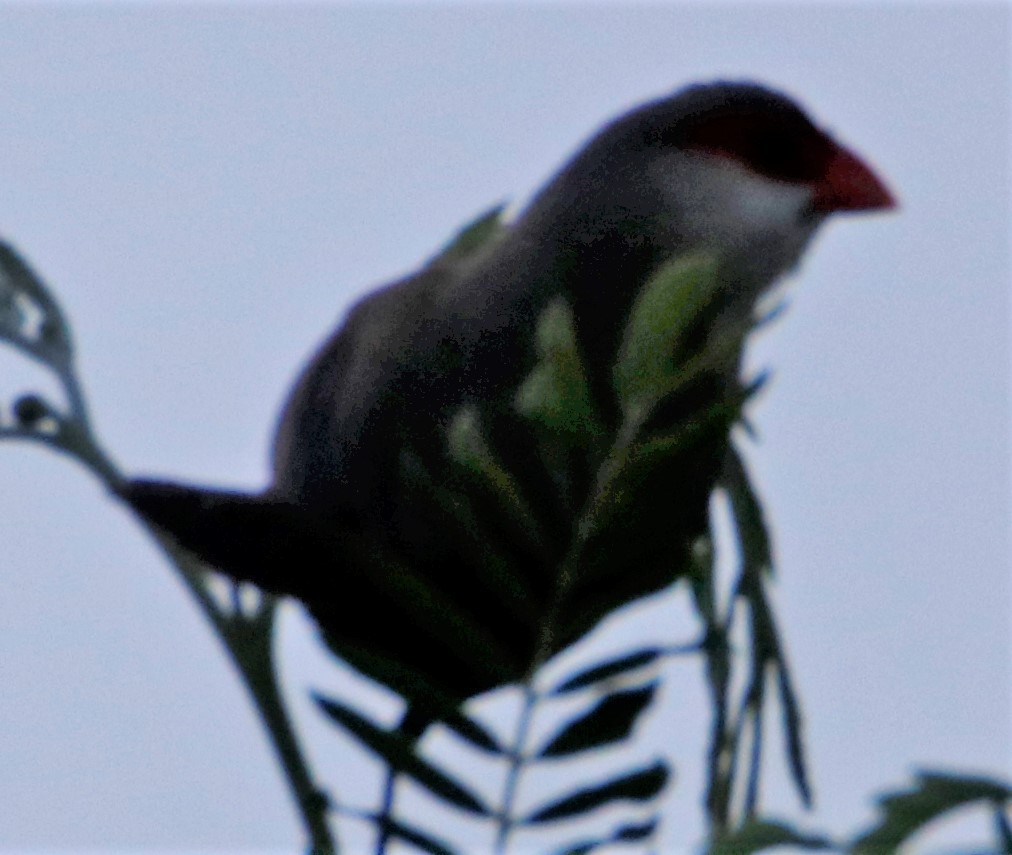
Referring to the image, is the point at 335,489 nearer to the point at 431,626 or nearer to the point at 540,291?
the point at 540,291

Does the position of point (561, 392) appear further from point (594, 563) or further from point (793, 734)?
point (793, 734)

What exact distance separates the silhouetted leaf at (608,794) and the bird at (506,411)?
0.17 feet

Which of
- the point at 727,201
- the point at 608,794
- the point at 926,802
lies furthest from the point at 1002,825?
the point at 727,201

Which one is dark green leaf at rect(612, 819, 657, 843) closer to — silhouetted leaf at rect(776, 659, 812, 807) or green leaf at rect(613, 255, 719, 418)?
green leaf at rect(613, 255, 719, 418)

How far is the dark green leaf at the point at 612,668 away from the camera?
20.6 inches

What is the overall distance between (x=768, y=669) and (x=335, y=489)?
268 mm

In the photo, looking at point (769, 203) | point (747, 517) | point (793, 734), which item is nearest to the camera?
point (793, 734)

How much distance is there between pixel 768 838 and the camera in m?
0.49

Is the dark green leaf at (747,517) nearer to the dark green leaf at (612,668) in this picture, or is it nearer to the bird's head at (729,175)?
the bird's head at (729,175)

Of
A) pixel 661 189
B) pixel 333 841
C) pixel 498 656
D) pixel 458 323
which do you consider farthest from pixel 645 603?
pixel 661 189

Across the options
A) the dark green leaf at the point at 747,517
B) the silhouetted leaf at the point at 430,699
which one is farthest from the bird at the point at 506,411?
the dark green leaf at the point at 747,517

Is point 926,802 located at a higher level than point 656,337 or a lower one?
lower

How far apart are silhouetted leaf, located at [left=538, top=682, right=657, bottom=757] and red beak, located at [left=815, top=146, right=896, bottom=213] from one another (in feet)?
1.89

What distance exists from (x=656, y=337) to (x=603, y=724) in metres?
0.14
